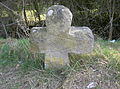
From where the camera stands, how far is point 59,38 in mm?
2150

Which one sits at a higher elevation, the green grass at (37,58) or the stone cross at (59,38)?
the stone cross at (59,38)

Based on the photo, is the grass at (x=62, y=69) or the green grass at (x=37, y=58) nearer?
the grass at (x=62, y=69)

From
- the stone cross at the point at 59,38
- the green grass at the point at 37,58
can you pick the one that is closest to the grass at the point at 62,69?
the green grass at the point at 37,58

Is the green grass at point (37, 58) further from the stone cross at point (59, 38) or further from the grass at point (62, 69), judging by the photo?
the stone cross at point (59, 38)

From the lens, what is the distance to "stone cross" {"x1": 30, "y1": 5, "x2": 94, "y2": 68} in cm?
207

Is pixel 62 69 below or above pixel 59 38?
below

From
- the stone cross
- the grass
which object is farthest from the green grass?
the stone cross

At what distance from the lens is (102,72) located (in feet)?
6.86

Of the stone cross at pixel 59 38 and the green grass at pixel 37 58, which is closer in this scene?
the stone cross at pixel 59 38

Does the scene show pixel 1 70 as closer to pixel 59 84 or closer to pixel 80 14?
pixel 59 84

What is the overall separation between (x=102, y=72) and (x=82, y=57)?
34 centimetres

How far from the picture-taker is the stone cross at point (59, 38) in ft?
6.79

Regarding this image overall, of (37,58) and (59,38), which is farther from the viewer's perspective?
(37,58)

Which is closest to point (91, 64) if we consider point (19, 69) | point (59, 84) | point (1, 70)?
point (59, 84)
